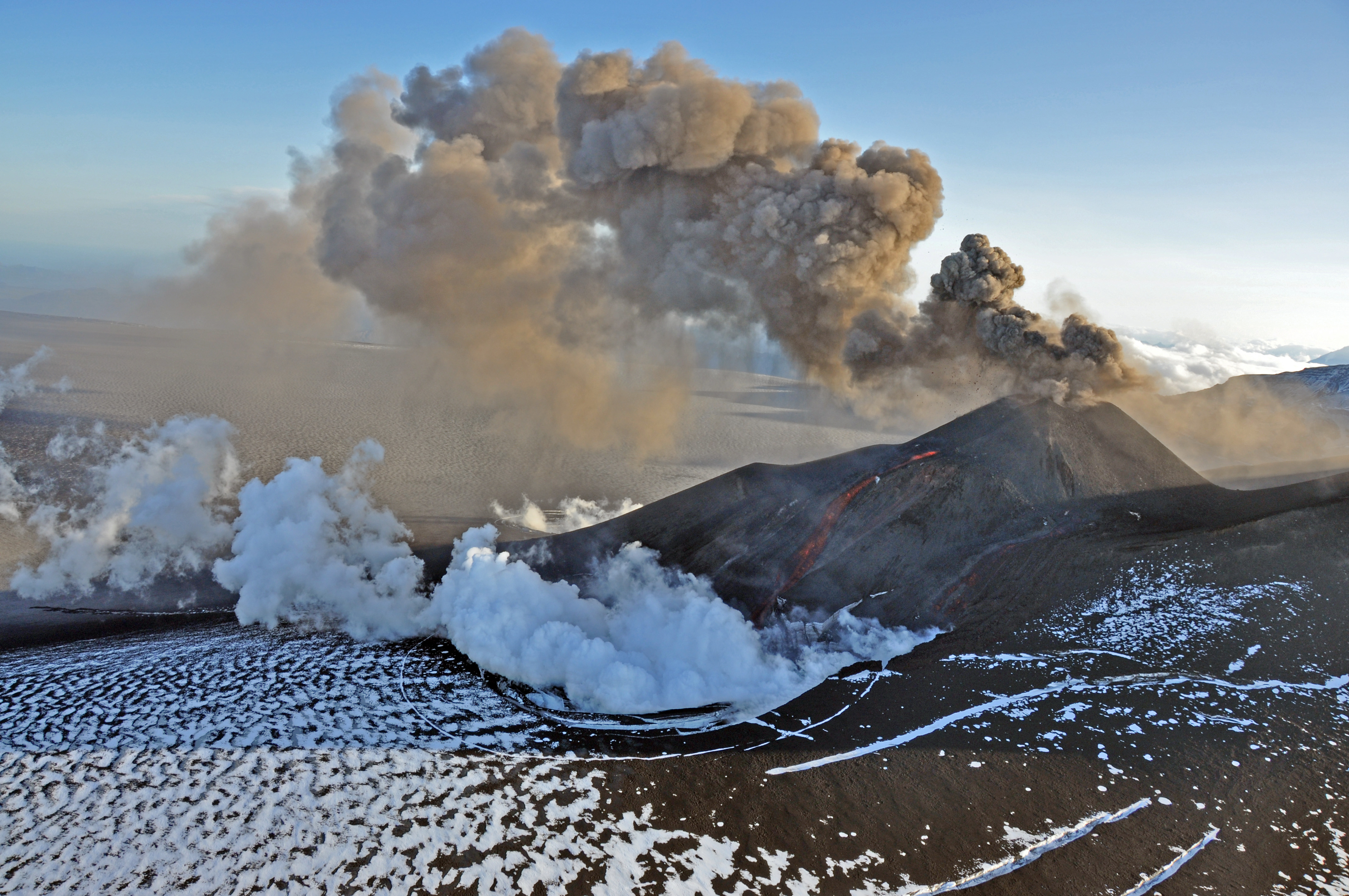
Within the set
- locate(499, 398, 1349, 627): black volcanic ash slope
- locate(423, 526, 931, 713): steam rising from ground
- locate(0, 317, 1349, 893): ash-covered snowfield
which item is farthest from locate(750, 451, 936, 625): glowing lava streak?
locate(0, 317, 1349, 893): ash-covered snowfield

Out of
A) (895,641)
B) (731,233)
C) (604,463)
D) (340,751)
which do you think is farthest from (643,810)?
(604,463)

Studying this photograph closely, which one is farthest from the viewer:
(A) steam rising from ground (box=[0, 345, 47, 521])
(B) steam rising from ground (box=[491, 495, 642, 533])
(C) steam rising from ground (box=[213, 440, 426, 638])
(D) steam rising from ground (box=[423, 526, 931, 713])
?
(B) steam rising from ground (box=[491, 495, 642, 533])

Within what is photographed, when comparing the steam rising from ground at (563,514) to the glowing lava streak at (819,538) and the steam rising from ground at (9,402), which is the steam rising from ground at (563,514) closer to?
the glowing lava streak at (819,538)

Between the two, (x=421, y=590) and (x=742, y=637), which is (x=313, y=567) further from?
(x=742, y=637)

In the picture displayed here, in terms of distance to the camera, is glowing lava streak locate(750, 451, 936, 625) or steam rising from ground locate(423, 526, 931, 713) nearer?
steam rising from ground locate(423, 526, 931, 713)

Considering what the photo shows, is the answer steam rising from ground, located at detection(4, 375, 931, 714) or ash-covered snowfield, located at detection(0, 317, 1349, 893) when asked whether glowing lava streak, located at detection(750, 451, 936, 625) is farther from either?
ash-covered snowfield, located at detection(0, 317, 1349, 893)

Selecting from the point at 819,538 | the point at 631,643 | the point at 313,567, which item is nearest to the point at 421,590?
the point at 313,567

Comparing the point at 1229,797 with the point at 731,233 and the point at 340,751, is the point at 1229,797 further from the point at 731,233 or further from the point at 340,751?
the point at 731,233

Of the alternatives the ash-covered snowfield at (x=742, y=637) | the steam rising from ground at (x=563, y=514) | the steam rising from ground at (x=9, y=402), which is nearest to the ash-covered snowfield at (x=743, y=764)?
the ash-covered snowfield at (x=742, y=637)
